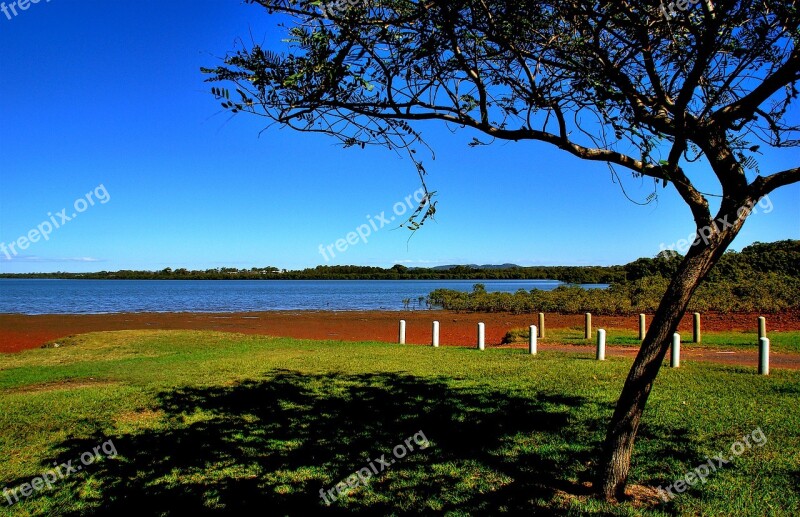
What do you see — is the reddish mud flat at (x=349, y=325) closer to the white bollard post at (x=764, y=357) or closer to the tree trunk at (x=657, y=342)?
the white bollard post at (x=764, y=357)

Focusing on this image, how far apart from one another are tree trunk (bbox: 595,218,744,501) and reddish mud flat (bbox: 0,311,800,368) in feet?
35.5

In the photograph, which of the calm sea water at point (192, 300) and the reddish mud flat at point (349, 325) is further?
the calm sea water at point (192, 300)

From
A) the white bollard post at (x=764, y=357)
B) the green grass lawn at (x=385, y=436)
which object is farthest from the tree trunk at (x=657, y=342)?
the white bollard post at (x=764, y=357)

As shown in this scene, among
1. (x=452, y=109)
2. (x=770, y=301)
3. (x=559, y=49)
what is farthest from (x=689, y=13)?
(x=770, y=301)

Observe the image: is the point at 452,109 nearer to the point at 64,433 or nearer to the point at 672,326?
the point at 672,326

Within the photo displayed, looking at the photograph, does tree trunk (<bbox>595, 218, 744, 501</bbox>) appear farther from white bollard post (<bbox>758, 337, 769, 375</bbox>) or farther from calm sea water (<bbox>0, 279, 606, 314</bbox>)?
calm sea water (<bbox>0, 279, 606, 314</bbox>)

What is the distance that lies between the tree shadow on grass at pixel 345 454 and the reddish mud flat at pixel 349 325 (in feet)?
28.4

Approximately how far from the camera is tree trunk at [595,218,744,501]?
4.39m

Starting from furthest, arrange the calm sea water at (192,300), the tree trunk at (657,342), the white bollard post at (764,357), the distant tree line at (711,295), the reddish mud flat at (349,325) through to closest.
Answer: the calm sea water at (192,300) < the distant tree line at (711,295) < the reddish mud flat at (349,325) < the white bollard post at (764,357) < the tree trunk at (657,342)

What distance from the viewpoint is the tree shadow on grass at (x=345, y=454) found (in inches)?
189

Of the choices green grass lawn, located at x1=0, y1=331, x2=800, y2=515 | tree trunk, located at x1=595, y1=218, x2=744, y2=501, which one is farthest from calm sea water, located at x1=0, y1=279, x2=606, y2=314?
tree trunk, located at x1=595, y1=218, x2=744, y2=501

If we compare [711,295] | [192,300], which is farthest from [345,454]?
[192,300]

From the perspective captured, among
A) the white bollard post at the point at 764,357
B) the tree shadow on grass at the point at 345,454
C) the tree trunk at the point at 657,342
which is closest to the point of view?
the tree trunk at the point at 657,342

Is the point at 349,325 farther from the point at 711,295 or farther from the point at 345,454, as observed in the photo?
the point at 345,454
